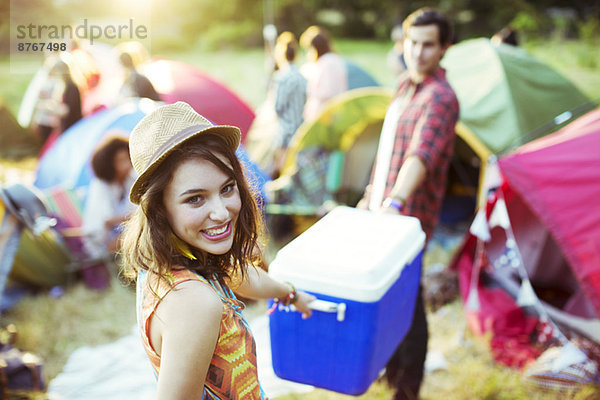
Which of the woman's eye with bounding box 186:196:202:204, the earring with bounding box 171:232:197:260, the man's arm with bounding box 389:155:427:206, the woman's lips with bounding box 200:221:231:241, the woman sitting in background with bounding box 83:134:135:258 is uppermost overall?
the woman's eye with bounding box 186:196:202:204

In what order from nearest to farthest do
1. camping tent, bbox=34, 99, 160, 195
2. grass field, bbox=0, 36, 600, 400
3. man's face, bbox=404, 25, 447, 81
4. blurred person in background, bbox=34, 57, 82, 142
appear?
man's face, bbox=404, 25, 447, 81 → grass field, bbox=0, 36, 600, 400 → camping tent, bbox=34, 99, 160, 195 → blurred person in background, bbox=34, 57, 82, 142

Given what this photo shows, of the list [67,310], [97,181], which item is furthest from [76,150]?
[67,310]

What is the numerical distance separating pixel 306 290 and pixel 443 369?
4.70ft

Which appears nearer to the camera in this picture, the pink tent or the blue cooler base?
the blue cooler base

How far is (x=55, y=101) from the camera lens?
564 centimetres

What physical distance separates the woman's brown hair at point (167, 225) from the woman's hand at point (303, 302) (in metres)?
0.35

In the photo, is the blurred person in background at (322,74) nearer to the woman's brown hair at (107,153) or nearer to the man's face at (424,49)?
the woman's brown hair at (107,153)

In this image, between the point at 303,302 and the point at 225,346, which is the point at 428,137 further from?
the point at 225,346

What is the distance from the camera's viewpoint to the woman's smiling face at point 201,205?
3.31 feet

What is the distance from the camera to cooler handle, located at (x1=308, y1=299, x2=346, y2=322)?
1.47 meters

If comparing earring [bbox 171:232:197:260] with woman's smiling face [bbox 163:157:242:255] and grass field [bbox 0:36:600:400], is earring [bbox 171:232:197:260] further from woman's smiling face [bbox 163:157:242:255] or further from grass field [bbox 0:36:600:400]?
grass field [bbox 0:36:600:400]

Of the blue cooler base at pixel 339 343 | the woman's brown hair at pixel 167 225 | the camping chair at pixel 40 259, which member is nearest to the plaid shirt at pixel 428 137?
the blue cooler base at pixel 339 343

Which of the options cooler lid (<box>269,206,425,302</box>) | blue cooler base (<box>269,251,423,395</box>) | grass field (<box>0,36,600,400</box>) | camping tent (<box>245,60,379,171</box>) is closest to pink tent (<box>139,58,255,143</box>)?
camping tent (<box>245,60,379,171</box>)

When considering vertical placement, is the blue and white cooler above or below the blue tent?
below
